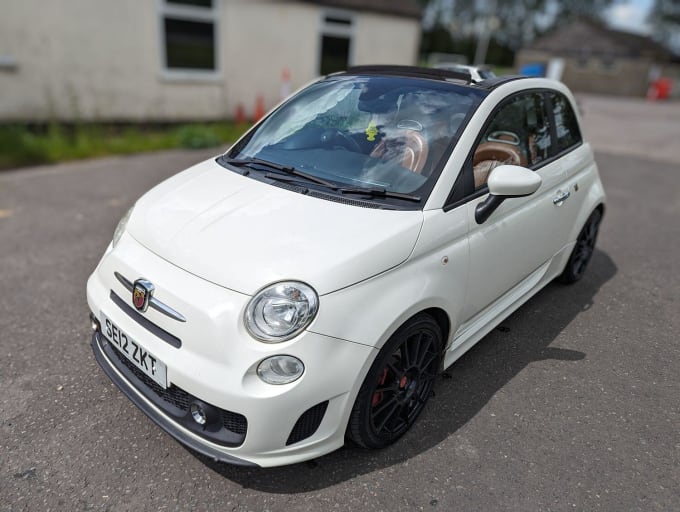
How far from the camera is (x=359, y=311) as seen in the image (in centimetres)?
212

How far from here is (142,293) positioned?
7.45ft

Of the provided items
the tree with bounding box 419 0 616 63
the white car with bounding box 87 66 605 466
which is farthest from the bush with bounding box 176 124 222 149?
the tree with bounding box 419 0 616 63

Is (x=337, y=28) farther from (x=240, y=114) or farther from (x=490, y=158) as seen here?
(x=490, y=158)

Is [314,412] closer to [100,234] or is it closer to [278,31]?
[100,234]

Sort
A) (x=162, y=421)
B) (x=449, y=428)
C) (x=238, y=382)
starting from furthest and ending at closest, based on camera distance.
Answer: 1. (x=449, y=428)
2. (x=162, y=421)
3. (x=238, y=382)

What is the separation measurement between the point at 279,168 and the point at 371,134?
54cm

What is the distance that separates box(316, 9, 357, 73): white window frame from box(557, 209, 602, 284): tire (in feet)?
31.7

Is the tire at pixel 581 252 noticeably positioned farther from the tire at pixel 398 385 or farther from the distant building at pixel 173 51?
the distant building at pixel 173 51

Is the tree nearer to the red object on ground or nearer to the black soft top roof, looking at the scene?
the red object on ground

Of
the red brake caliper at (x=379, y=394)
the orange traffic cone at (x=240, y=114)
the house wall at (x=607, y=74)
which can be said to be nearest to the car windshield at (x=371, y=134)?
the red brake caliper at (x=379, y=394)

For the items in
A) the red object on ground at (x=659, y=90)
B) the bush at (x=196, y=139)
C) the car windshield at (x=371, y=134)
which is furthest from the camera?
the red object on ground at (x=659, y=90)

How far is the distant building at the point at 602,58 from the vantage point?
3172cm

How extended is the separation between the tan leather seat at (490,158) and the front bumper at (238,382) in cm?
123

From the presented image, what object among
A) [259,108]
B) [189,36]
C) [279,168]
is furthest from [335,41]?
[279,168]
